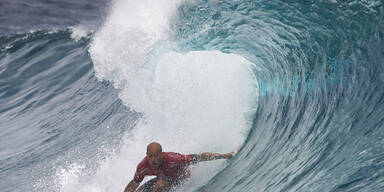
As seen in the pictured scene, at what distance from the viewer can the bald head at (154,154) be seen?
14.4 ft

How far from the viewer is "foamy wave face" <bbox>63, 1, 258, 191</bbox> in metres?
6.54

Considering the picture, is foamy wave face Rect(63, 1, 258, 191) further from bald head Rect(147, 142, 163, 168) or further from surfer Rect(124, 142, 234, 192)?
bald head Rect(147, 142, 163, 168)

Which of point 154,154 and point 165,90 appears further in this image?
point 165,90

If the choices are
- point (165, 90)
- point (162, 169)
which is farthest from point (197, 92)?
point (162, 169)

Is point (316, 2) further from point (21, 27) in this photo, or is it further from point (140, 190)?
point (21, 27)

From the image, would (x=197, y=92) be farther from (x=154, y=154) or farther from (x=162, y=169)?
(x=154, y=154)

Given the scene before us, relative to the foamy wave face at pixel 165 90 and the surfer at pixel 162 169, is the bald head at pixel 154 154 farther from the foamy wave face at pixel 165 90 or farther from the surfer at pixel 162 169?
the foamy wave face at pixel 165 90

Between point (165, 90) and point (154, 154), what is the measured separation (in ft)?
11.6

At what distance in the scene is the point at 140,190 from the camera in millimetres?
4902

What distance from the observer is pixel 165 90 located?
7.83 m

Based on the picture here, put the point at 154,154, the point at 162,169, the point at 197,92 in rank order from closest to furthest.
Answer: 1. the point at 154,154
2. the point at 162,169
3. the point at 197,92

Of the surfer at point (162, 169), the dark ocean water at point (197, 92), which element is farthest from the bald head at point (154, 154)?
the dark ocean water at point (197, 92)

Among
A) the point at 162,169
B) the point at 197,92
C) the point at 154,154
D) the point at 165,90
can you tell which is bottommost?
the point at 162,169

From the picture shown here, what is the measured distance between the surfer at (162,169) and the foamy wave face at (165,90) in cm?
40
